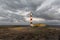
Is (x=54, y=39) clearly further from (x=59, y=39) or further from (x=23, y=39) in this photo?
(x=23, y=39)

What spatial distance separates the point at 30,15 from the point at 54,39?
196 feet

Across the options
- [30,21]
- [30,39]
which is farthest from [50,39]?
[30,21]

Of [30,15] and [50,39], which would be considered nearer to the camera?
[50,39]

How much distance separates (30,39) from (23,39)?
128 centimetres

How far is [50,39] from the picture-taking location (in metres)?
27.7

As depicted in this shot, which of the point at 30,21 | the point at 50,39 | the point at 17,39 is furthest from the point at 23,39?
the point at 30,21

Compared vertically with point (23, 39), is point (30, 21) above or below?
above

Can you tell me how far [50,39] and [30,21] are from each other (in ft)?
192

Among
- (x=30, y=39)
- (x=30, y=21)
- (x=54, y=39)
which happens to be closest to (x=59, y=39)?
(x=54, y=39)

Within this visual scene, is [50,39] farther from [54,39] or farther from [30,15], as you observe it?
[30,15]

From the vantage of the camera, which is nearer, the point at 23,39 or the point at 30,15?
the point at 23,39

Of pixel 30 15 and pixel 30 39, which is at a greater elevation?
pixel 30 15

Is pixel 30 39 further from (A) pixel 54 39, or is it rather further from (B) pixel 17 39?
(A) pixel 54 39

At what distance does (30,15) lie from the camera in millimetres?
86438
